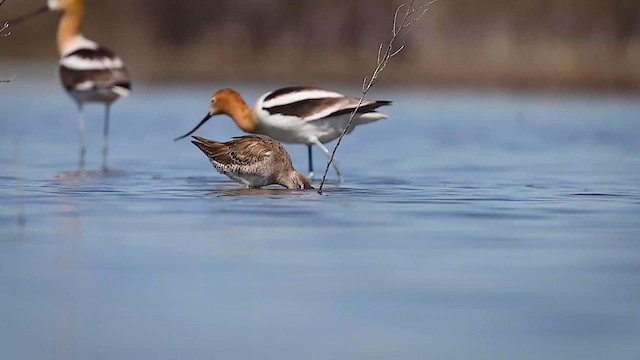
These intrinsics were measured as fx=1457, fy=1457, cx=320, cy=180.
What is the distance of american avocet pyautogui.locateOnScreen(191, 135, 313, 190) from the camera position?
31.9 feet

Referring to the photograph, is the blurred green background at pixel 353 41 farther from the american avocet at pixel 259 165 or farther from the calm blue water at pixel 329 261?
the american avocet at pixel 259 165

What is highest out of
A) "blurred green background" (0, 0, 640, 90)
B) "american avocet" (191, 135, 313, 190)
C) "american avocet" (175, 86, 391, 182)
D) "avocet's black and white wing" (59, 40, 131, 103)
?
"blurred green background" (0, 0, 640, 90)

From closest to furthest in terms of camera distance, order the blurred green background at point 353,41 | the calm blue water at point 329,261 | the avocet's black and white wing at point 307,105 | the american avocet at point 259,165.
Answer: the calm blue water at point 329,261, the american avocet at point 259,165, the avocet's black and white wing at point 307,105, the blurred green background at point 353,41

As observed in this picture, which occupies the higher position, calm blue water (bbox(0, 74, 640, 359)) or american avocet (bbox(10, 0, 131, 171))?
american avocet (bbox(10, 0, 131, 171))

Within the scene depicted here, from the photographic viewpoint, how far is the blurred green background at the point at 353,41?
78.7 feet

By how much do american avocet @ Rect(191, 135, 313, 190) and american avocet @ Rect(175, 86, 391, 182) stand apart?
4.31ft

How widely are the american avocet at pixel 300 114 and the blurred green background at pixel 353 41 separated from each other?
11.9m

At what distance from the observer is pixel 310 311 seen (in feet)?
17.3

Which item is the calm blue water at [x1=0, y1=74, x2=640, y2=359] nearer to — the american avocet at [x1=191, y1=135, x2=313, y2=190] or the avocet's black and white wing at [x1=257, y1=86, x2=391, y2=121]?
the american avocet at [x1=191, y1=135, x2=313, y2=190]

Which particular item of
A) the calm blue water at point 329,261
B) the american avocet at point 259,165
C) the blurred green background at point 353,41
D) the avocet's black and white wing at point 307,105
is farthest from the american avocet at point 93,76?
the blurred green background at point 353,41

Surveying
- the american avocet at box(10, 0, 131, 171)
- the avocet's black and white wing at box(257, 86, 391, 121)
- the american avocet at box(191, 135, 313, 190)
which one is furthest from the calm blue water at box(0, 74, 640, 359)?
the american avocet at box(10, 0, 131, 171)

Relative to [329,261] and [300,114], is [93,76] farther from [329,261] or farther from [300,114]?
[329,261]

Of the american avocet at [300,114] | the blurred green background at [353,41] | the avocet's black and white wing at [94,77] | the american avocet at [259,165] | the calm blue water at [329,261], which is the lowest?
the calm blue water at [329,261]

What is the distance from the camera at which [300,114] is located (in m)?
11.3
